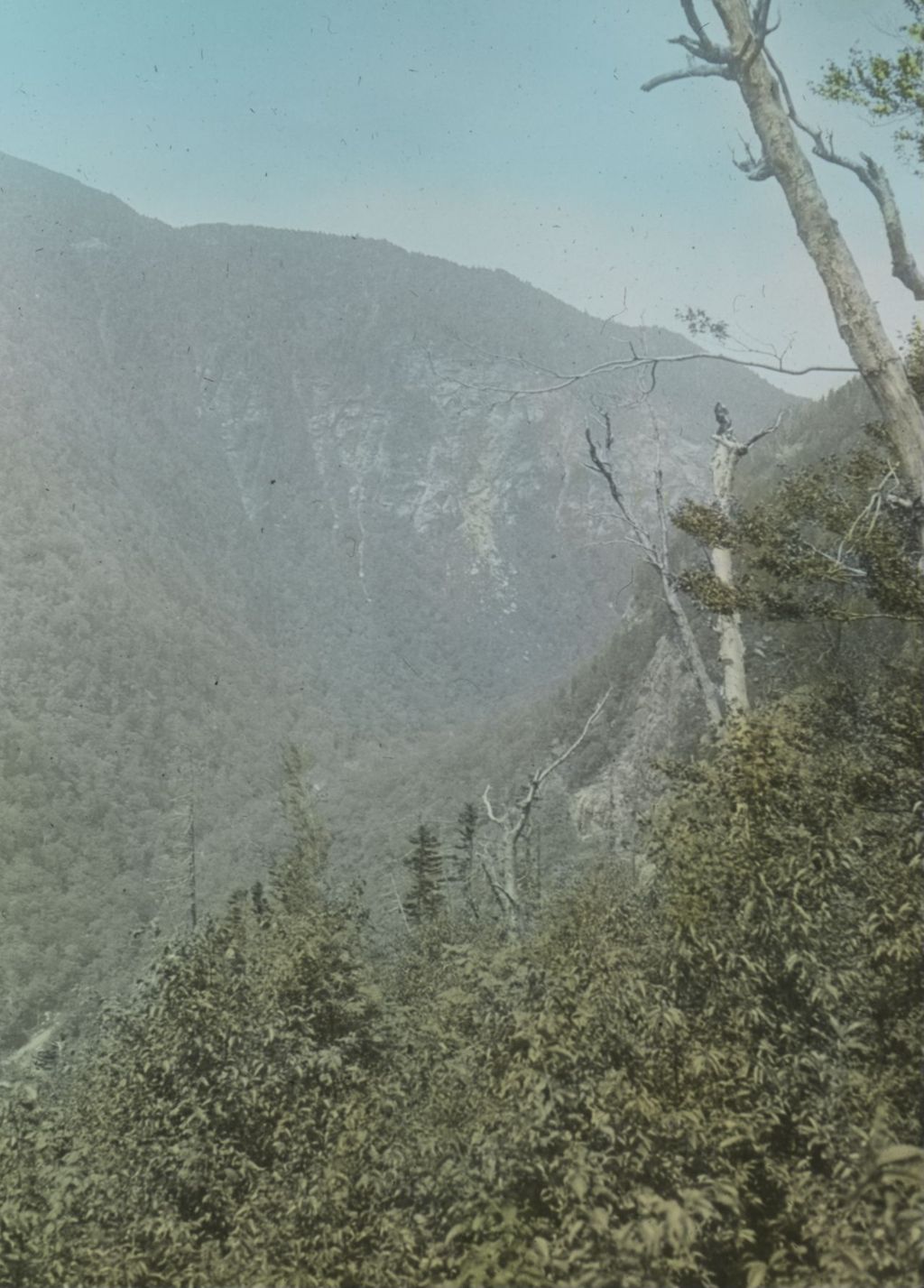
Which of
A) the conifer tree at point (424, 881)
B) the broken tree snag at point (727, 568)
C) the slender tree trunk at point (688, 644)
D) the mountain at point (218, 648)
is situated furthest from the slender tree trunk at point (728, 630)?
the mountain at point (218, 648)

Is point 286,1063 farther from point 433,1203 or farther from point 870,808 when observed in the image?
point 870,808

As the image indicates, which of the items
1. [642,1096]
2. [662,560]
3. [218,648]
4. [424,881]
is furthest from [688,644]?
[218,648]

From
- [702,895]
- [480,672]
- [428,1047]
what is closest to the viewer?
[702,895]

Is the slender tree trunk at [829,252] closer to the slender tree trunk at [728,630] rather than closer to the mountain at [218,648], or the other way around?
the slender tree trunk at [728,630]

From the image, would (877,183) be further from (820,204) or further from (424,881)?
(424,881)

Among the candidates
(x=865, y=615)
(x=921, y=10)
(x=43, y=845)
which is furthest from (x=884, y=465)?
(x=43, y=845)

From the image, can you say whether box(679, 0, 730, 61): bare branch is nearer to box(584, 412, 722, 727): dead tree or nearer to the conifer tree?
box(584, 412, 722, 727): dead tree

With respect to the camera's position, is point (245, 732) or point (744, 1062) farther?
point (245, 732)

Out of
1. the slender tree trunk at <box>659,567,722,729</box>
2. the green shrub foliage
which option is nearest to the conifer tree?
the slender tree trunk at <box>659,567,722,729</box>
